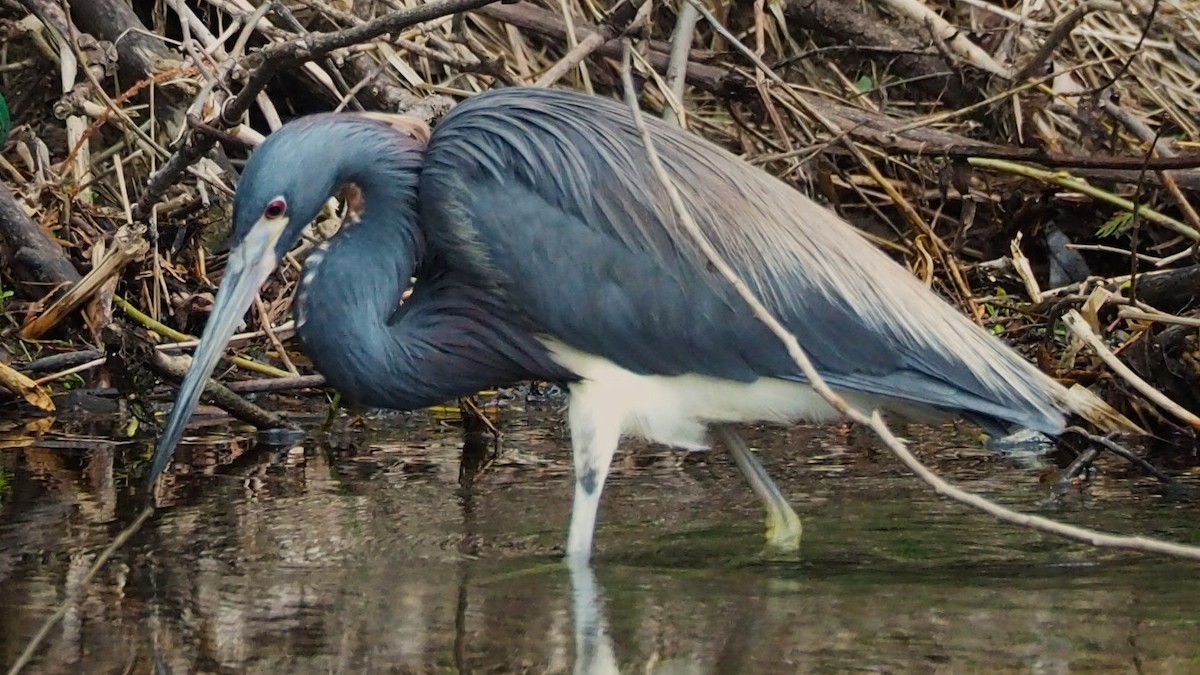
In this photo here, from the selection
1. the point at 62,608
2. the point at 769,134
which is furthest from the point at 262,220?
the point at 769,134

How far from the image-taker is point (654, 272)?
157 inches

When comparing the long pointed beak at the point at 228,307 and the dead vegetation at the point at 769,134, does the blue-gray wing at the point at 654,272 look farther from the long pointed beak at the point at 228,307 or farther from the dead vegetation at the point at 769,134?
the dead vegetation at the point at 769,134

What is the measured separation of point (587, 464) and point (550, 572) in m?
0.50

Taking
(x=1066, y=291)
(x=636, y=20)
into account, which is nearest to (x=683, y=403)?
(x=636, y=20)

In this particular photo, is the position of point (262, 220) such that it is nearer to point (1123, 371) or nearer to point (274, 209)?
point (274, 209)

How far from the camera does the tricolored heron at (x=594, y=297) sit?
3.96 meters

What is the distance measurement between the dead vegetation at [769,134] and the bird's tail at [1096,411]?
0.09 meters

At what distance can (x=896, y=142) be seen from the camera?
5.80m

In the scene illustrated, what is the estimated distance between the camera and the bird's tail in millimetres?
4262

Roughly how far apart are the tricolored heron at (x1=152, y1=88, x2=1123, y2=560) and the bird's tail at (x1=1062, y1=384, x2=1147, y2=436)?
0.09 meters

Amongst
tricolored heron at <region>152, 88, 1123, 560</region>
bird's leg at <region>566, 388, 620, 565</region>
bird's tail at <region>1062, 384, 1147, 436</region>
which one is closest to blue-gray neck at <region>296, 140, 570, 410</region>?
tricolored heron at <region>152, 88, 1123, 560</region>

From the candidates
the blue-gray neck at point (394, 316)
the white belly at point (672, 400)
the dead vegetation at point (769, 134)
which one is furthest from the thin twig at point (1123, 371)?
the blue-gray neck at point (394, 316)

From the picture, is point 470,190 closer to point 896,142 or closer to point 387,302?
point 387,302

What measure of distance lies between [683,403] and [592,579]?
78cm
